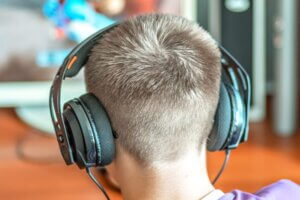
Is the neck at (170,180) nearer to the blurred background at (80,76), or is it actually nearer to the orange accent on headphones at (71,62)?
the orange accent on headphones at (71,62)

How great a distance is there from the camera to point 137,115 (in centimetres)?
82

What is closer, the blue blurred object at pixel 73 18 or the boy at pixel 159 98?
the boy at pixel 159 98

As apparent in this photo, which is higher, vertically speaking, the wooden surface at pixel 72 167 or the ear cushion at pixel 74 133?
the ear cushion at pixel 74 133

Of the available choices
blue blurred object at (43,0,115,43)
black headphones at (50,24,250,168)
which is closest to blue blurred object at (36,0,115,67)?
blue blurred object at (43,0,115,43)

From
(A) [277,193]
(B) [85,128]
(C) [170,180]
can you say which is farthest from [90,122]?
(A) [277,193]

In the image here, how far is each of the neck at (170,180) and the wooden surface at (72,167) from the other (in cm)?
58

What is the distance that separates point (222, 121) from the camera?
2.94 feet

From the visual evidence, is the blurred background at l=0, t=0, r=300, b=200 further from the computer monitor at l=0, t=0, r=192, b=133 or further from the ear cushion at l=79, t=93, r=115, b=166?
the ear cushion at l=79, t=93, r=115, b=166

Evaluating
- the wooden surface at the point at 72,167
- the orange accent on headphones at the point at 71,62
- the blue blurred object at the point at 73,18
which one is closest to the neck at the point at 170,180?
the orange accent on headphones at the point at 71,62

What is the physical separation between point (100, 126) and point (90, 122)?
2 centimetres

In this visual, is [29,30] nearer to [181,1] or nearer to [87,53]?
[181,1]

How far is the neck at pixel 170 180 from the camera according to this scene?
0.84m

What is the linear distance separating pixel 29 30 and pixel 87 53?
881mm

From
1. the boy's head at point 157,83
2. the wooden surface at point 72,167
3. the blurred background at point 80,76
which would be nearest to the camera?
the boy's head at point 157,83
